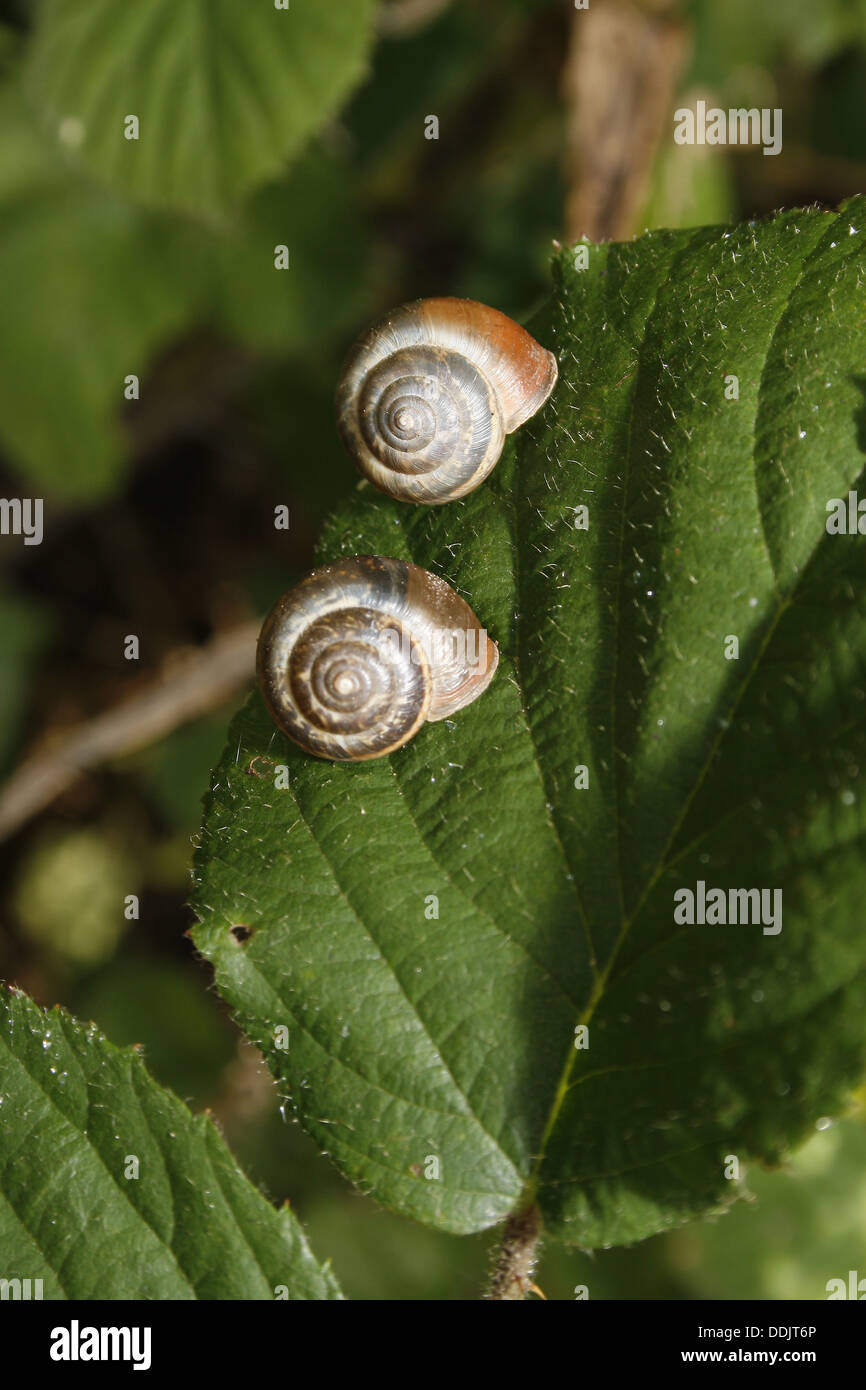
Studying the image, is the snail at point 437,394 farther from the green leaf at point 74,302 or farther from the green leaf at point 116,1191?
the green leaf at point 74,302

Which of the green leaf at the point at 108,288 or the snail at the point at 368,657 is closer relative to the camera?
the snail at the point at 368,657

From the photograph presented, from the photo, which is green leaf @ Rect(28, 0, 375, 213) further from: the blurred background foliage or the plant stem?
the plant stem

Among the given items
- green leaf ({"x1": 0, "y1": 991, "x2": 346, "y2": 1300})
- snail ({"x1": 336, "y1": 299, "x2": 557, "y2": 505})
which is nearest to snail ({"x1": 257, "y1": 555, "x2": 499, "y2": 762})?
snail ({"x1": 336, "y1": 299, "x2": 557, "y2": 505})

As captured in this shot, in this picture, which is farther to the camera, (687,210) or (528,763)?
(687,210)

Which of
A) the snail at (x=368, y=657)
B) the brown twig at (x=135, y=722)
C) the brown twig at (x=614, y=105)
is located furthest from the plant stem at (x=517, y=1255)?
the brown twig at (x=614, y=105)
